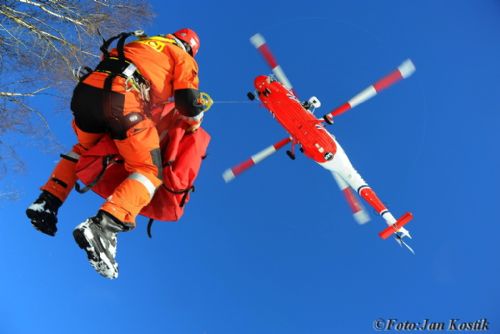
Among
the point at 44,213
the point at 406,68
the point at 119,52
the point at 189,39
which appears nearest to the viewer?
the point at 119,52

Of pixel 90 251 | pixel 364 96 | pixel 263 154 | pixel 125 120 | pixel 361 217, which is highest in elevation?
pixel 364 96

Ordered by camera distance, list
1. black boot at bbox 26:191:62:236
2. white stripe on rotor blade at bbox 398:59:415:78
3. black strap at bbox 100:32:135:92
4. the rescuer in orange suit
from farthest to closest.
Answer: white stripe on rotor blade at bbox 398:59:415:78, black boot at bbox 26:191:62:236, black strap at bbox 100:32:135:92, the rescuer in orange suit

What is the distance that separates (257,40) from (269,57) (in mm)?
356

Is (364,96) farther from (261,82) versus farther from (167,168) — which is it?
(167,168)

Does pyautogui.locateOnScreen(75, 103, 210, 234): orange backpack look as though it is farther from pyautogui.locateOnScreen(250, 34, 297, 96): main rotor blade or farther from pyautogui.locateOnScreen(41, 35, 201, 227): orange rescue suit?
pyautogui.locateOnScreen(250, 34, 297, 96): main rotor blade

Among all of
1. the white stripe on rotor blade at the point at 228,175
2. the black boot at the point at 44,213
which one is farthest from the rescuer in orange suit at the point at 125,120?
the white stripe on rotor blade at the point at 228,175

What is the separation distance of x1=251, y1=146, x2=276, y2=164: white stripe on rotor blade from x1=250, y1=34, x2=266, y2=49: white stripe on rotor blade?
1.79 m

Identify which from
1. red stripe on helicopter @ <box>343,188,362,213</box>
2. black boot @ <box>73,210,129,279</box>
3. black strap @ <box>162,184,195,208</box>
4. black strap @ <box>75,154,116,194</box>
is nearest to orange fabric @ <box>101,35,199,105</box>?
black strap @ <box>75,154,116,194</box>

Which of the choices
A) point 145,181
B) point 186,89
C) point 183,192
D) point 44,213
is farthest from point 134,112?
point 44,213

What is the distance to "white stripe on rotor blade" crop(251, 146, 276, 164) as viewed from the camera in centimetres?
802

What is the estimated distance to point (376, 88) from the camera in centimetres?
754

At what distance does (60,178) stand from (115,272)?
1207mm

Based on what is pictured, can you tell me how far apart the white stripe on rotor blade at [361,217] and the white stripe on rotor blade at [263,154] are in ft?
5.75

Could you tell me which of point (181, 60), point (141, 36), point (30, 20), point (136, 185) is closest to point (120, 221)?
point (136, 185)
